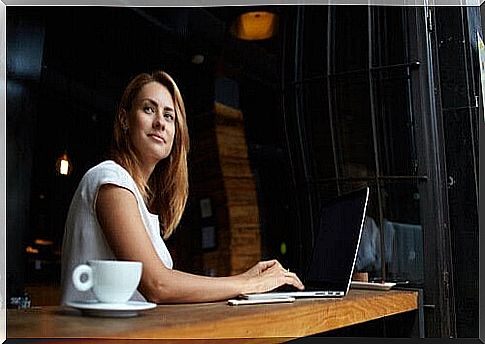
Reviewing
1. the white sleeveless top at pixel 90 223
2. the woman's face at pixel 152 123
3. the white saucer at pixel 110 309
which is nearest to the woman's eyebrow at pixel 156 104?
the woman's face at pixel 152 123

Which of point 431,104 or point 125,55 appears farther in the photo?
point 431,104

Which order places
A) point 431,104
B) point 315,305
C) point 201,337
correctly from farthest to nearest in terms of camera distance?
point 431,104 < point 315,305 < point 201,337

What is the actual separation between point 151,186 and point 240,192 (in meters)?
0.15

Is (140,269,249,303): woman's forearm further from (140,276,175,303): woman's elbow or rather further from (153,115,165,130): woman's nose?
(153,115,165,130): woman's nose

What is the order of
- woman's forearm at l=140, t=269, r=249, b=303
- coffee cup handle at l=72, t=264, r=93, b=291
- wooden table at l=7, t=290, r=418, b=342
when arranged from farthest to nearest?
woman's forearm at l=140, t=269, r=249, b=303
coffee cup handle at l=72, t=264, r=93, b=291
wooden table at l=7, t=290, r=418, b=342

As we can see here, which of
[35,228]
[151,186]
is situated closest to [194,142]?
[151,186]

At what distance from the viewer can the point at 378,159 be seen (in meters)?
1.40

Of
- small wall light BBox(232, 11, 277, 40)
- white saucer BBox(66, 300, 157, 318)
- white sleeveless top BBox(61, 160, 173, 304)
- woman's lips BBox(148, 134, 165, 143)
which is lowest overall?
white saucer BBox(66, 300, 157, 318)

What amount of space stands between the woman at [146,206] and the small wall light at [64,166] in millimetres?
33

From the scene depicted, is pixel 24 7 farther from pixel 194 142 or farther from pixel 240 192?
pixel 240 192

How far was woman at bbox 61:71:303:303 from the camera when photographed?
4.01ft

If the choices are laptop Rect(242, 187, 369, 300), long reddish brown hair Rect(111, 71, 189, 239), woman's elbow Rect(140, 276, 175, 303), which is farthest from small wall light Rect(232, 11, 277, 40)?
woman's elbow Rect(140, 276, 175, 303)

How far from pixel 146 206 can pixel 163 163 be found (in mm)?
80

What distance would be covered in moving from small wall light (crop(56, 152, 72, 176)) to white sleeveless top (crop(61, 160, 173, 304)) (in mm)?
32
